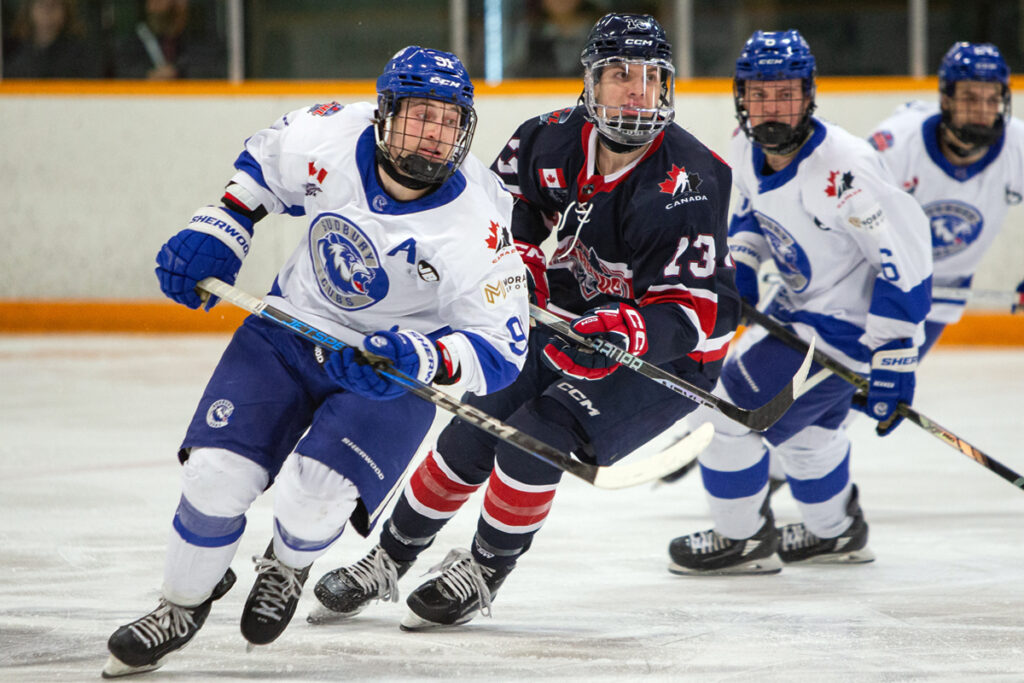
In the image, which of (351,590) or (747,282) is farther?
(747,282)

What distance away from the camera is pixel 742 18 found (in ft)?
23.1

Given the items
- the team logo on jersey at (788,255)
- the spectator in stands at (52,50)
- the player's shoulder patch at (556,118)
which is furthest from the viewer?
the spectator in stands at (52,50)

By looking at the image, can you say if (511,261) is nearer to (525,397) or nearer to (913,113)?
(525,397)

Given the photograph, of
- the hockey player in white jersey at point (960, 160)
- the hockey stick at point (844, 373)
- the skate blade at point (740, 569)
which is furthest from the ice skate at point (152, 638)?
the hockey player in white jersey at point (960, 160)

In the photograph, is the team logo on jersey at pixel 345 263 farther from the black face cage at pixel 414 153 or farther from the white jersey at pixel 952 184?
the white jersey at pixel 952 184

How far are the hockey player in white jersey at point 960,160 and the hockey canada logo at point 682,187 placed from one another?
1.35 metres

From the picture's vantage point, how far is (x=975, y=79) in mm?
3701

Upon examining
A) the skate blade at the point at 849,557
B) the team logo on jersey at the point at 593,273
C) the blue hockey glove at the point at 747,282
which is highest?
the team logo on jersey at the point at 593,273

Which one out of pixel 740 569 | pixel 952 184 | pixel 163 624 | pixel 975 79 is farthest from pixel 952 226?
pixel 163 624

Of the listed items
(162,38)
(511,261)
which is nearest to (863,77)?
(162,38)

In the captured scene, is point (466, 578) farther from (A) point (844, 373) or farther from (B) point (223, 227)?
(A) point (844, 373)

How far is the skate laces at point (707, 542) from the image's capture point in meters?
3.14

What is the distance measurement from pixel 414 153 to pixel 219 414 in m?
0.51

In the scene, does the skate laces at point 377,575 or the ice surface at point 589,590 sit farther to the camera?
the skate laces at point 377,575
